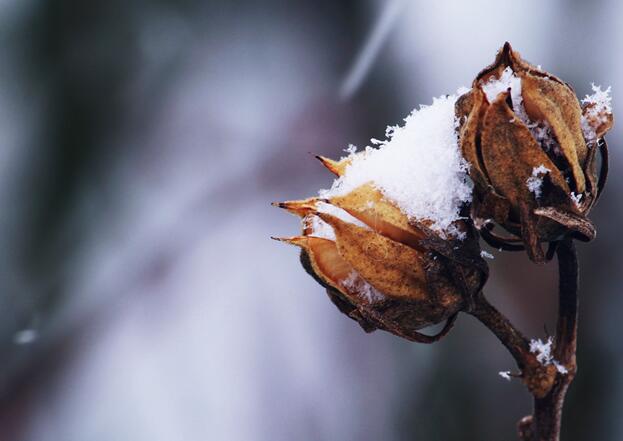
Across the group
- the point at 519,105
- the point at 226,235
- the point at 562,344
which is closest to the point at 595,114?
the point at 519,105

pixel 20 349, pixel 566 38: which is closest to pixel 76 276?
pixel 20 349

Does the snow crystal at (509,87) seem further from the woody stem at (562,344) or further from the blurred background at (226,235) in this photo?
the blurred background at (226,235)

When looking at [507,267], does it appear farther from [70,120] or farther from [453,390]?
[70,120]

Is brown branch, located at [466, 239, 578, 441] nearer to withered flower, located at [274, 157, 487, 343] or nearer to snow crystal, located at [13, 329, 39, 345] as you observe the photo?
withered flower, located at [274, 157, 487, 343]

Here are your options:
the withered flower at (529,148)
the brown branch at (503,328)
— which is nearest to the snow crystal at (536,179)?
the withered flower at (529,148)

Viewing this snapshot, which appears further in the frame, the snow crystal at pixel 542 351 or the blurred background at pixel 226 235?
the blurred background at pixel 226 235

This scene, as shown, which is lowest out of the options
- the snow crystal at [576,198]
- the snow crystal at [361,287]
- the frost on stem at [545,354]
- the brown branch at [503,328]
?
the frost on stem at [545,354]

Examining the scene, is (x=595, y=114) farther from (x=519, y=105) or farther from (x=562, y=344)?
(x=562, y=344)

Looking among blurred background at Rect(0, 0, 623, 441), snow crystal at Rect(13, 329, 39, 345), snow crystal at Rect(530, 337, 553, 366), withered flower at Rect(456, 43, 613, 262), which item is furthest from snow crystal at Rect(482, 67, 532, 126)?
snow crystal at Rect(13, 329, 39, 345)
